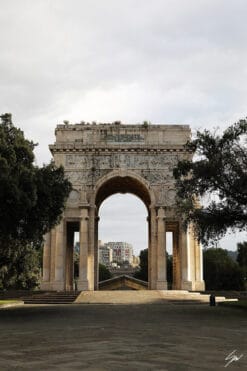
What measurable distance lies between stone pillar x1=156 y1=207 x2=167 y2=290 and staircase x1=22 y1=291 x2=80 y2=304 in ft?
29.2

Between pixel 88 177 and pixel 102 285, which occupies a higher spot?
pixel 88 177

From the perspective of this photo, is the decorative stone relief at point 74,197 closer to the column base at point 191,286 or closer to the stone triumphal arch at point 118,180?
the stone triumphal arch at point 118,180

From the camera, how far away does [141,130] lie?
50.3m

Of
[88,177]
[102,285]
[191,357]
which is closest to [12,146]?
[191,357]

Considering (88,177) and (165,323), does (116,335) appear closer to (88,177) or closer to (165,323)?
(165,323)

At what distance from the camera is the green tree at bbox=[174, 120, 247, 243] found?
2753 centimetres

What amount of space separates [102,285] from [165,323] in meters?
52.2

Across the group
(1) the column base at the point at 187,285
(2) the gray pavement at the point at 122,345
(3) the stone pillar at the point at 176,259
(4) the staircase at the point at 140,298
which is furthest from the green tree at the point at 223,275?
(2) the gray pavement at the point at 122,345

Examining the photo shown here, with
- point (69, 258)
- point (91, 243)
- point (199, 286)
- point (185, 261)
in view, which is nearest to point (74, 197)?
point (91, 243)

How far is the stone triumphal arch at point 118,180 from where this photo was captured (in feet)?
158

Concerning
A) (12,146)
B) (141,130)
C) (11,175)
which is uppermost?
(141,130)

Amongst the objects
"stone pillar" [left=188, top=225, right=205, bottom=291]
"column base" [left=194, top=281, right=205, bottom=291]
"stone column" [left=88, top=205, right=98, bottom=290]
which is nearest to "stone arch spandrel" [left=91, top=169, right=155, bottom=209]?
"stone column" [left=88, top=205, right=98, bottom=290]

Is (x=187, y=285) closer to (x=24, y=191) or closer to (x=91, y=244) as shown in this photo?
(x=91, y=244)

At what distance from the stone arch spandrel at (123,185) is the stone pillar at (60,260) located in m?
4.35
